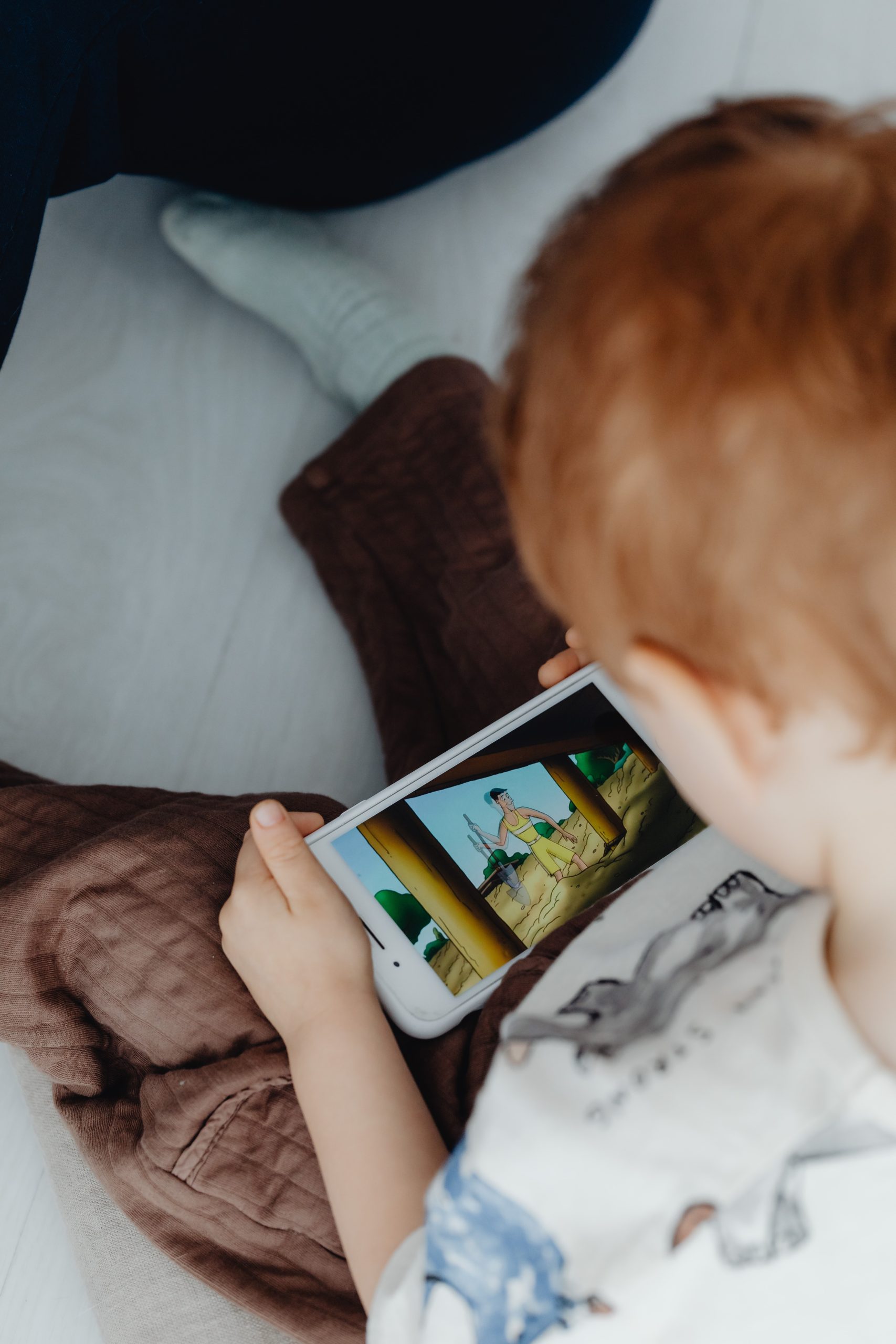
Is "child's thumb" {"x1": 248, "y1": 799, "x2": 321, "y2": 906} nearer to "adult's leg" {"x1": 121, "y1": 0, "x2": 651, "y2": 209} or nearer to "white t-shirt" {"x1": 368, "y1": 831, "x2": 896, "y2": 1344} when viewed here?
"white t-shirt" {"x1": 368, "y1": 831, "x2": 896, "y2": 1344}

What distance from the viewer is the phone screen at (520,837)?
55 centimetres

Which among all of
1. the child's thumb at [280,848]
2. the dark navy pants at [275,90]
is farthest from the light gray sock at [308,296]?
the child's thumb at [280,848]

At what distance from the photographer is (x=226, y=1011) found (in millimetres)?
527

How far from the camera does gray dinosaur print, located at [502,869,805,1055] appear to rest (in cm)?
38

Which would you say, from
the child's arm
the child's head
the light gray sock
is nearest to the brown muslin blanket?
the child's arm

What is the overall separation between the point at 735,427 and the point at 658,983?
0.24 metres

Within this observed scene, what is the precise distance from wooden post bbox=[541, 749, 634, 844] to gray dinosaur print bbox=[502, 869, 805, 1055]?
12cm

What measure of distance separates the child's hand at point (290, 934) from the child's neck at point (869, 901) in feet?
0.83

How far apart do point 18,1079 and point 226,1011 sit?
177mm

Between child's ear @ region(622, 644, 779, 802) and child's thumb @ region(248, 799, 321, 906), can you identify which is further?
child's thumb @ region(248, 799, 321, 906)

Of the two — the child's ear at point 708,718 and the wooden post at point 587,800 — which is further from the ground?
the child's ear at point 708,718

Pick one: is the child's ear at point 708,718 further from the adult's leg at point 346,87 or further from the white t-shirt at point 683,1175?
the adult's leg at point 346,87

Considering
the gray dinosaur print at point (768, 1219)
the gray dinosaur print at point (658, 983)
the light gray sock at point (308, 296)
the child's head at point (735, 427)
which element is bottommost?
the gray dinosaur print at point (768, 1219)

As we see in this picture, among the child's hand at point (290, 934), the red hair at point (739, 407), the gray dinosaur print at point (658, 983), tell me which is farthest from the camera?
the child's hand at point (290, 934)
